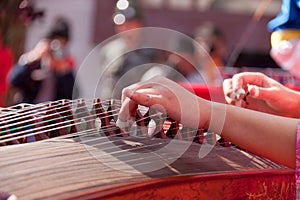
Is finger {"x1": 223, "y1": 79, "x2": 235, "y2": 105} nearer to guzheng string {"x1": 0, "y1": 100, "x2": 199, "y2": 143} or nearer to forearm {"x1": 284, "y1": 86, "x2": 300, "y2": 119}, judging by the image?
forearm {"x1": 284, "y1": 86, "x2": 300, "y2": 119}

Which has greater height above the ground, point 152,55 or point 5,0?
point 5,0

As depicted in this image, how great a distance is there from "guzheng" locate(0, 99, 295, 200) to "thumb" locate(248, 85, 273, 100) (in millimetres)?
313

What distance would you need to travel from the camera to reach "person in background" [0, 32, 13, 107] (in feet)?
15.1

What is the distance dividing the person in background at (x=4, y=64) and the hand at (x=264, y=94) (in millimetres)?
2808

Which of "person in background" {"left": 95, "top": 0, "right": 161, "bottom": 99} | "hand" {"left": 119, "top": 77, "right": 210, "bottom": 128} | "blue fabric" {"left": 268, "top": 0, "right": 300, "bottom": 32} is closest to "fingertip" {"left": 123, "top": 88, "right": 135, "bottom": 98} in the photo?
"hand" {"left": 119, "top": 77, "right": 210, "bottom": 128}

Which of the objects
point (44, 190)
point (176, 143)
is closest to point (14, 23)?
point (176, 143)

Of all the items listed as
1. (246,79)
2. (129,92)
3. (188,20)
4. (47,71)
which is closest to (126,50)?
(47,71)

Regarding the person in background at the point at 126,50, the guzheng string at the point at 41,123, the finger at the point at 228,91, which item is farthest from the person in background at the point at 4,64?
the guzheng string at the point at 41,123

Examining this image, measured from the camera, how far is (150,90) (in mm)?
1444

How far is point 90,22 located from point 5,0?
5.04m

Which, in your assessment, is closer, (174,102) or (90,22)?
(174,102)

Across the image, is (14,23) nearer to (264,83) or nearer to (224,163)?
(264,83)

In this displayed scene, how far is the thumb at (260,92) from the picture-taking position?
6.23 feet

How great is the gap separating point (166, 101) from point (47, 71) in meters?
4.71
